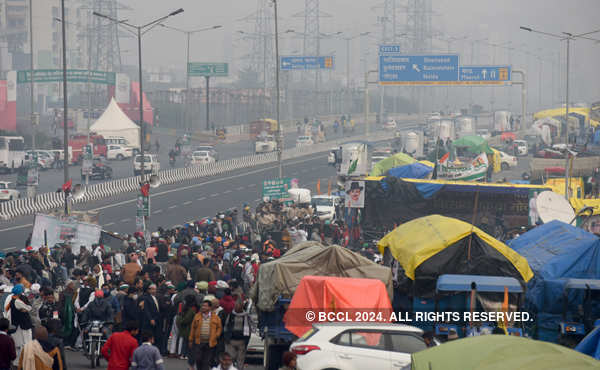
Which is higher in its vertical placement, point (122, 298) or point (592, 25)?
point (592, 25)

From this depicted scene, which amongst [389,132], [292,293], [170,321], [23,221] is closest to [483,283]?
[292,293]

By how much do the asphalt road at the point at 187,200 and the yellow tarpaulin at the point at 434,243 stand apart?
17989 mm

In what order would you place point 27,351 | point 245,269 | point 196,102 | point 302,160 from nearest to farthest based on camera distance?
1. point 27,351
2. point 245,269
3. point 302,160
4. point 196,102

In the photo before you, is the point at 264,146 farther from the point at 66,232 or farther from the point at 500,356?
the point at 500,356

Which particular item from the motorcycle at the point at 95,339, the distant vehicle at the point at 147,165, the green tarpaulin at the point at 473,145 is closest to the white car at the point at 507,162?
the green tarpaulin at the point at 473,145

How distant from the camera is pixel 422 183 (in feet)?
92.2

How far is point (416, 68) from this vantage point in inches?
2295

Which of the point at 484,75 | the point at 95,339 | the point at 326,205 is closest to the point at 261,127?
the point at 484,75

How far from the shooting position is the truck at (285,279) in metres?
14.0

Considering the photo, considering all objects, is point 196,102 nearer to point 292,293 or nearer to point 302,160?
point 302,160

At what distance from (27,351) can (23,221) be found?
1099 inches

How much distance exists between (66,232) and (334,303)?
12870mm

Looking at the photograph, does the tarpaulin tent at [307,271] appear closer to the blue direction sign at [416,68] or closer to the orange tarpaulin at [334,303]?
the orange tarpaulin at [334,303]

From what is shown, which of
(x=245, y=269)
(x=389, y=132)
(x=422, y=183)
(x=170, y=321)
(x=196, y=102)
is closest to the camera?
(x=170, y=321)
